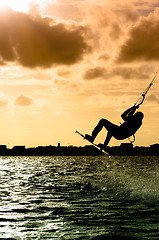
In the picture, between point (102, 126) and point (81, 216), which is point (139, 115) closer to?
point (102, 126)

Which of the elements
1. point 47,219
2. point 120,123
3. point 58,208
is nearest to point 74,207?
point 58,208

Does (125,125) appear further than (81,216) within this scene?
Yes

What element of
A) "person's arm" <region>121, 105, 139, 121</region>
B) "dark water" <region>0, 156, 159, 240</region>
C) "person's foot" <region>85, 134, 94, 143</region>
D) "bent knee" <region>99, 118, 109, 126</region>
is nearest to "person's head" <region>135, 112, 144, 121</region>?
"person's arm" <region>121, 105, 139, 121</region>

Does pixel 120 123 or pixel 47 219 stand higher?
pixel 120 123

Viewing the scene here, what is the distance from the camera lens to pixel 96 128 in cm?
1883

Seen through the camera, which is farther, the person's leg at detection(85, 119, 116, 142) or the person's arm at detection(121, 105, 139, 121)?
the person's leg at detection(85, 119, 116, 142)


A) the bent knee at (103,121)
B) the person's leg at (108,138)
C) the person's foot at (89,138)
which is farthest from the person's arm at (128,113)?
the person's foot at (89,138)

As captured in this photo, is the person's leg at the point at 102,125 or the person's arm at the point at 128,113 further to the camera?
the person's leg at the point at 102,125

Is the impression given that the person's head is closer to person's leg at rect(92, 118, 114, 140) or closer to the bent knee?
person's leg at rect(92, 118, 114, 140)

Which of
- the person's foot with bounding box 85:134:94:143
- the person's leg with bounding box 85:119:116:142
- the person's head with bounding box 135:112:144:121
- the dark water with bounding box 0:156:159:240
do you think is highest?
the person's head with bounding box 135:112:144:121

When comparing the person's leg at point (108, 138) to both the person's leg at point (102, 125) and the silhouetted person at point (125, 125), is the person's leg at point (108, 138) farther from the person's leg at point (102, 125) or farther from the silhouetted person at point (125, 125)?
the person's leg at point (102, 125)

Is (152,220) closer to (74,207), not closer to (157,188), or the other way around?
(74,207)

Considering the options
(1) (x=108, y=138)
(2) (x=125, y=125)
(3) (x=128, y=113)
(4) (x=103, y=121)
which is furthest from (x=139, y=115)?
(1) (x=108, y=138)

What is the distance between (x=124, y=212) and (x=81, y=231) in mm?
4737
